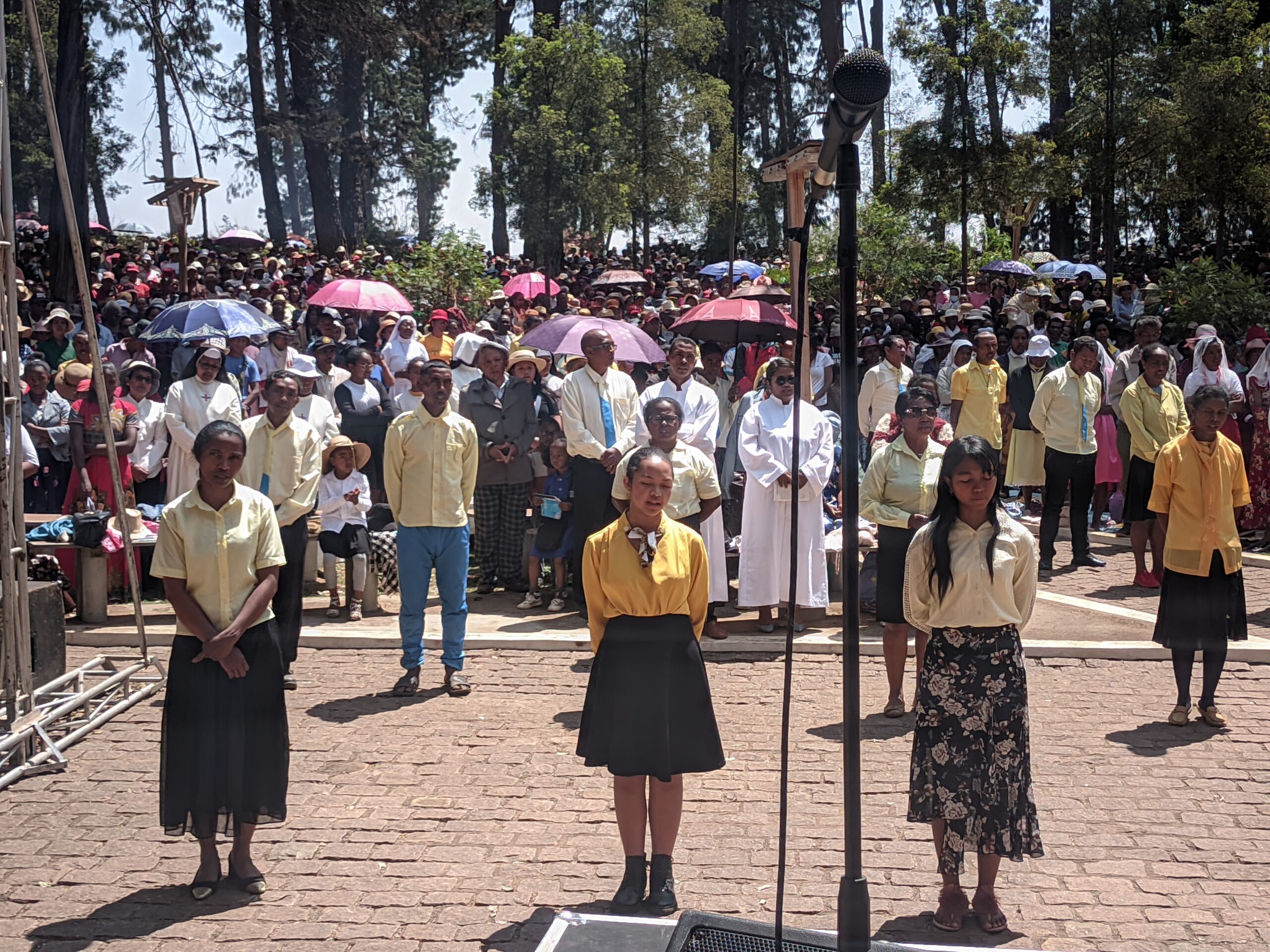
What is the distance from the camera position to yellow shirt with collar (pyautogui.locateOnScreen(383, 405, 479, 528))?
8367mm

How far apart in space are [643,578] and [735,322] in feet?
27.3

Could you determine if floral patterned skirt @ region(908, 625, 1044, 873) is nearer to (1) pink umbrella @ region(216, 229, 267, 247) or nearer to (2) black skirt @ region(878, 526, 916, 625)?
(2) black skirt @ region(878, 526, 916, 625)

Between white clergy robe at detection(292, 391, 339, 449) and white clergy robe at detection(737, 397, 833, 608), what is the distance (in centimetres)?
299

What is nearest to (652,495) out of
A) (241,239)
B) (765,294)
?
(765,294)

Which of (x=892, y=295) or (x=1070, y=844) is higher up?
(x=892, y=295)

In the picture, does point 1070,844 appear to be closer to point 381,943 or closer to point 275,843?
point 381,943

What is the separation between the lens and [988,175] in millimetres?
24469

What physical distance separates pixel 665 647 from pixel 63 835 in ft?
9.91

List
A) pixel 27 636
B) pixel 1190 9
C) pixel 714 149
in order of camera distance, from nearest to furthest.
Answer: pixel 27 636 < pixel 1190 9 < pixel 714 149

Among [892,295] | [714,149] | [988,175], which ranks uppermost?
[714,149]

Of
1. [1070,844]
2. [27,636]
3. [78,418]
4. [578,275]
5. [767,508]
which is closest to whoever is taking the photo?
[1070,844]

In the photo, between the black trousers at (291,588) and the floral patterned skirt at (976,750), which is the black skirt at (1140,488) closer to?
the floral patterned skirt at (976,750)

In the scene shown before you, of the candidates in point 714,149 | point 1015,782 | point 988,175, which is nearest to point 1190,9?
point 988,175

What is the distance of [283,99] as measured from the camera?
43.5 meters
